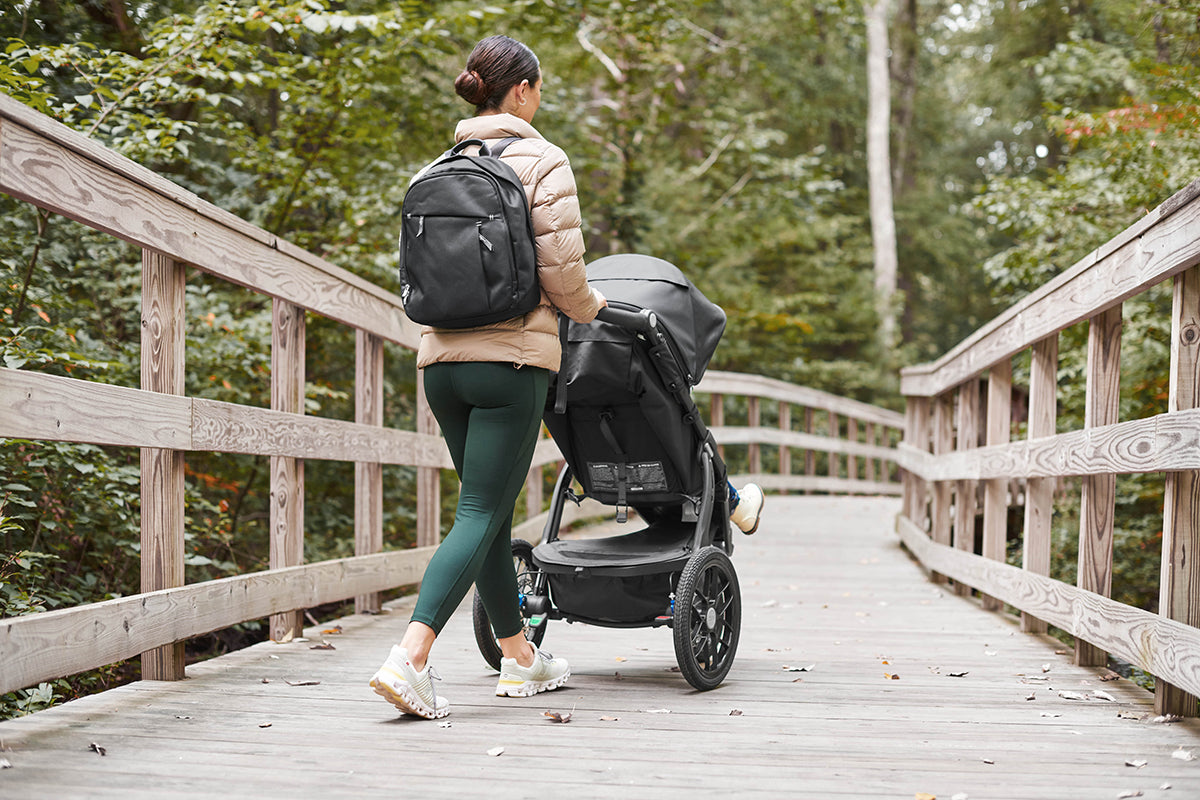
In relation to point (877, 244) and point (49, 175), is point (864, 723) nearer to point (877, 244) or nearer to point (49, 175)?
point (49, 175)

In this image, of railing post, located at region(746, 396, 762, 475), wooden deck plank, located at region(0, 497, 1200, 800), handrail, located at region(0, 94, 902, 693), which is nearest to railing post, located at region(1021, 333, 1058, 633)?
wooden deck plank, located at region(0, 497, 1200, 800)

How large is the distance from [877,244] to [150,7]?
540 inches

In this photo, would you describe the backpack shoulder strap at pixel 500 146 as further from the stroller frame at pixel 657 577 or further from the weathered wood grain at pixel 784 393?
the weathered wood grain at pixel 784 393

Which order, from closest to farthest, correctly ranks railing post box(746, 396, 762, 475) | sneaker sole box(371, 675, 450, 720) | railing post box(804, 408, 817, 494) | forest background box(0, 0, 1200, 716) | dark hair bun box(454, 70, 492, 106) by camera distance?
sneaker sole box(371, 675, 450, 720), dark hair bun box(454, 70, 492, 106), forest background box(0, 0, 1200, 716), railing post box(746, 396, 762, 475), railing post box(804, 408, 817, 494)

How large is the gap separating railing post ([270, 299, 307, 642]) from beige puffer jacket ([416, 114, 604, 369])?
1118mm

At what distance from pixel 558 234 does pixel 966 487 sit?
12.2ft

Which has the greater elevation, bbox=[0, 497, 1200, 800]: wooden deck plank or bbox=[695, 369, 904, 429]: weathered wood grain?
bbox=[695, 369, 904, 429]: weathered wood grain

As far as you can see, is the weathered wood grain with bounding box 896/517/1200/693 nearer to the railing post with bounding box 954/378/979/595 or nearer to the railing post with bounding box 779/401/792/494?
the railing post with bounding box 954/378/979/595

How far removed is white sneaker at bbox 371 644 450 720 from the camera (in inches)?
106

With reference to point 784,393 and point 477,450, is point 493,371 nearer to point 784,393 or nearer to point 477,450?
point 477,450

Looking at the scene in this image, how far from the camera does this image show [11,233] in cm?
444

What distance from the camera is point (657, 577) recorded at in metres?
3.45

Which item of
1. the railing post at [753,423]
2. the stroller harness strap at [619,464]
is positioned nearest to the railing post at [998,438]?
the stroller harness strap at [619,464]

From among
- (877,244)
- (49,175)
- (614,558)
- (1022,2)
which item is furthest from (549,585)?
(1022,2)
